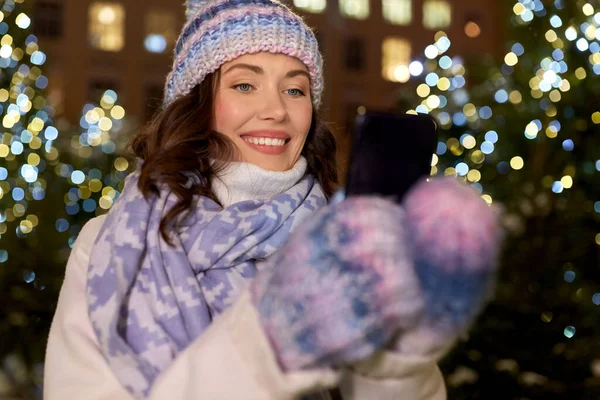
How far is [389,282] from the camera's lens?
67 cm

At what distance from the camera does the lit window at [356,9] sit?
12719 mm

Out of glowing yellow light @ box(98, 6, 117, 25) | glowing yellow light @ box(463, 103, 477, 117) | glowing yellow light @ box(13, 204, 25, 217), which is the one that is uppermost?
glowing yellow light @ box(463, 103, 477, 117)

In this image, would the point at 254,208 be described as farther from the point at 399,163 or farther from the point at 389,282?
the point at 389,282

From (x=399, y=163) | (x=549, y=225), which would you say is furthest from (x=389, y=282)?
(x=549, y=225)

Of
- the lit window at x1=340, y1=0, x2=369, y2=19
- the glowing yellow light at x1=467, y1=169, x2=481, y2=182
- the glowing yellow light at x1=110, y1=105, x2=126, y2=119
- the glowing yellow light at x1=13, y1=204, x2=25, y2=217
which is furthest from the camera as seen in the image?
the lit window at x1=340, y1=0, x2=369, y2=19

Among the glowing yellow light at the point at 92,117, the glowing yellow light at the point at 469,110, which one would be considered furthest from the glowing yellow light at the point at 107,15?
the glowing yellow light at the point at 469,110

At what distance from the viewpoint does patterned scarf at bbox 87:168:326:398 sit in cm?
104

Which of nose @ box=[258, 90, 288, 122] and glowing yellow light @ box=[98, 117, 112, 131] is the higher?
nose @ box=[258, 90, 288, 122]

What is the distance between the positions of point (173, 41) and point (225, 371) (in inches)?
373

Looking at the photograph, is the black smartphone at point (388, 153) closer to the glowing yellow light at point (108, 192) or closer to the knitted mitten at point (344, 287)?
the knitted mitten at point (344, 287)

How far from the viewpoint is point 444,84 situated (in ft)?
9.99

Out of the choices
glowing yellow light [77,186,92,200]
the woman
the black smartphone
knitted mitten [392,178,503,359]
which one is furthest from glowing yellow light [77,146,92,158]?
knitted mitten [392,178,503,359]

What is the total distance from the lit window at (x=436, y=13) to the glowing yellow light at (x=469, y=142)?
10559 millimetres

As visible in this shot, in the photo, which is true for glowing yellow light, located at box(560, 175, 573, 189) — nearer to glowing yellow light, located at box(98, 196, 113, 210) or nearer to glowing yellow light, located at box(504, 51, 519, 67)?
glowing yellow light, located at box(504, 51, 519, 67)
